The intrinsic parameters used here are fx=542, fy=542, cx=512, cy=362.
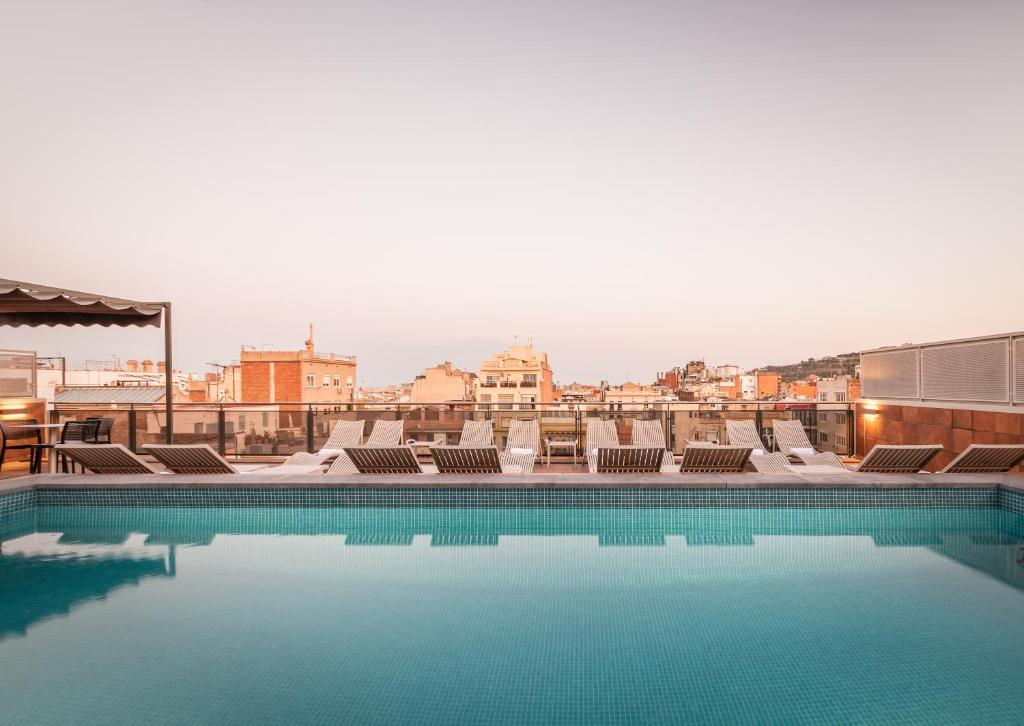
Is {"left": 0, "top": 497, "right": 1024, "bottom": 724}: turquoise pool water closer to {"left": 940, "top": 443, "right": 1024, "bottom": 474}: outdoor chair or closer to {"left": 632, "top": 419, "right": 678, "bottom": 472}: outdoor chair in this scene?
{"left": 940, "top": 443, "right": 1024, "bottom": 474}: outdoor chair

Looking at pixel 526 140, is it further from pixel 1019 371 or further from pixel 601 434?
pixel 1019 371

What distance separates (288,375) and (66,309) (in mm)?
47731

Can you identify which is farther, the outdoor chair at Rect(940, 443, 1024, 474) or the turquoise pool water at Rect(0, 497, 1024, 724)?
the outdoor chair at Rect(940, 443, 1024, 474)

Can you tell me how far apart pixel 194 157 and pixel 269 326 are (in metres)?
37.0

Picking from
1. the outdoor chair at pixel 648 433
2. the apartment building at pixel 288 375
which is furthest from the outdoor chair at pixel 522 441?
the apartment building at pixel 288 375

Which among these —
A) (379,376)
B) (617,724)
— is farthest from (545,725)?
(379,376)

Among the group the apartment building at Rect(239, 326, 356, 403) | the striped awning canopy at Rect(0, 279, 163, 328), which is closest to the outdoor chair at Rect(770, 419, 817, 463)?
the striped awning canopy at Rect(0, 279, 163, 328)

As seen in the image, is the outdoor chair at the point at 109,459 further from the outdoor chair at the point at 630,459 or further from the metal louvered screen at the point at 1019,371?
the metal louvered screen at the point at 1019,371

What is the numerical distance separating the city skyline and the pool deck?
11.5ft

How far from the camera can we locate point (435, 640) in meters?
2.76

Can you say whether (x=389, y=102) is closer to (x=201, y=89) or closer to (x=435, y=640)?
(x=201, y=89)

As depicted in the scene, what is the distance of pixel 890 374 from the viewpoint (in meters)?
8.30

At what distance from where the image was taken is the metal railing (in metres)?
8.22

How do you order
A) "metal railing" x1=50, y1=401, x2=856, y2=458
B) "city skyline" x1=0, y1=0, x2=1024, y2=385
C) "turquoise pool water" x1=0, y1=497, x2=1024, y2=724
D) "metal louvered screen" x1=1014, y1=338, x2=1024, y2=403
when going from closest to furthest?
"turquoise pool water" x1=0, y1=497, x2=1024, y2=724 → "metal louvered screen" x1=1014, y1=338, x2=1024, y2=403 → "metal railing" x1=50, y1=401, x2=856, y2=458 → "city skyline" x1=0, y1=0, x2=1024, y2=385
